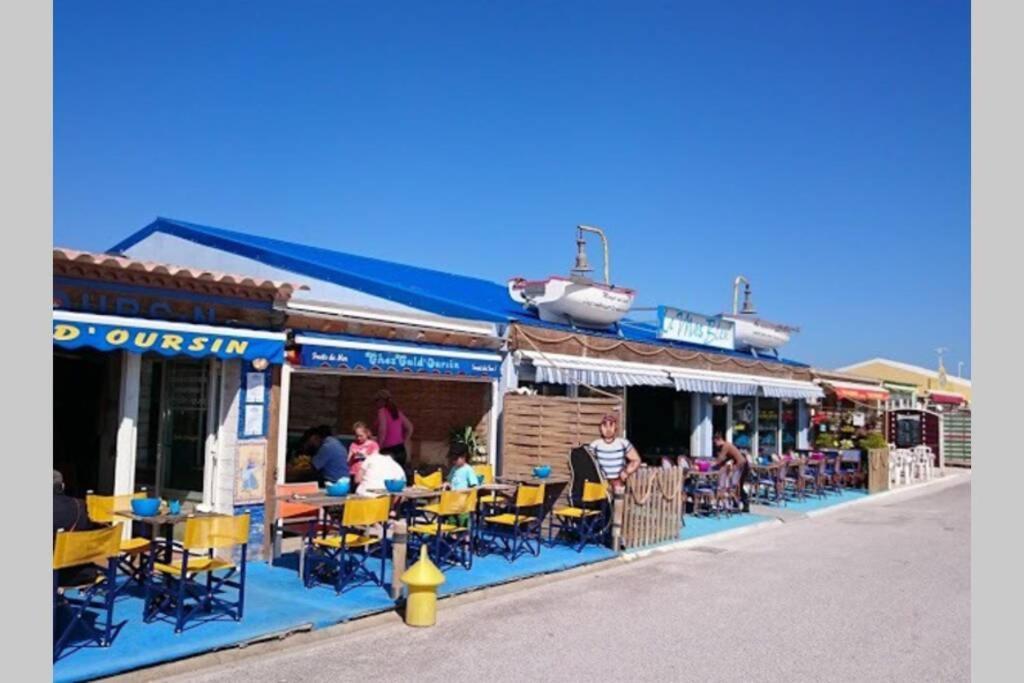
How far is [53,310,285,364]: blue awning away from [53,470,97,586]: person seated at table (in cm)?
142

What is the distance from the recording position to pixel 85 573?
622 centimetres

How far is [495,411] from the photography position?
40.7 feet

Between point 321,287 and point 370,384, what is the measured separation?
8.47ft

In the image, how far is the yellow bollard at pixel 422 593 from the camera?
6.98 meters

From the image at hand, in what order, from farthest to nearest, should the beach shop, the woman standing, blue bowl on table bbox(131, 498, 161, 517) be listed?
the woman standing
the beach shop
blue bowl on table bbox(131, 498, 161, 517)

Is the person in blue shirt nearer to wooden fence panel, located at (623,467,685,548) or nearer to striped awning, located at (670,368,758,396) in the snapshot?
wooden fence panel, located at (623,467,685,548)

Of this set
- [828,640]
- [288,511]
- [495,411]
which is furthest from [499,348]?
[828,640]

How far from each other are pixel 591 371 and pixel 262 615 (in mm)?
7509

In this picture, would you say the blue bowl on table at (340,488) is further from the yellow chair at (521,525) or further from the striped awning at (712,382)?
the striped awning at (712,382)

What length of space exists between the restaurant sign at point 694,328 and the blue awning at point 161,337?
9768 millimetres

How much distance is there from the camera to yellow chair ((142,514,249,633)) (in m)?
6.41

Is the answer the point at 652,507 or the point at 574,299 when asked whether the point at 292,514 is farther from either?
the point at 574,299

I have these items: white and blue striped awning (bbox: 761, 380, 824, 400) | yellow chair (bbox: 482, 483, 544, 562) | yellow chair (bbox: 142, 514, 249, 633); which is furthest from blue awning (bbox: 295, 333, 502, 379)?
white and blue striped awning (bbox: 761, 380, 824, 400)

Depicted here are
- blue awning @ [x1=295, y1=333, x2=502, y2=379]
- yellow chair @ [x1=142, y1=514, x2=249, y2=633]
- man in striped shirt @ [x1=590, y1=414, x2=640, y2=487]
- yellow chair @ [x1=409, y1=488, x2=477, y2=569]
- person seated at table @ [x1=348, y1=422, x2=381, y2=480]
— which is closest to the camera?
yellow chair @ [x1=142, y1=514, x2=249, y2=633]
